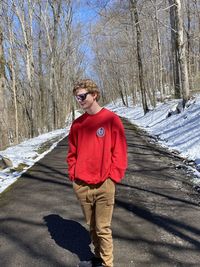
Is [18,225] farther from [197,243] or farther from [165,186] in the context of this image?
[165,186]

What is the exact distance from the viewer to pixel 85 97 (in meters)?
4.16

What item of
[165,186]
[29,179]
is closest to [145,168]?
[165,186]

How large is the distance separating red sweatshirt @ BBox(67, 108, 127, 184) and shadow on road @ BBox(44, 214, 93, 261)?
1.16 meters

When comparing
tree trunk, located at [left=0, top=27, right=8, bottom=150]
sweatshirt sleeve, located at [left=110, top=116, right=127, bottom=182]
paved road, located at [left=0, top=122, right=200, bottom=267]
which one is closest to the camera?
sweatshirt sleeve, located at [left=110, top=116, right=127, bottom=182]

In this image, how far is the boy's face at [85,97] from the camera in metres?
4.15

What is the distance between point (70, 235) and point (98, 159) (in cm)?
176

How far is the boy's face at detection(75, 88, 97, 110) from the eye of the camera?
4.15 m

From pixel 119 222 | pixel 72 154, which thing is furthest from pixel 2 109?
pixel 72 154

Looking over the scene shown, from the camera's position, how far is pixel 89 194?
4.23m

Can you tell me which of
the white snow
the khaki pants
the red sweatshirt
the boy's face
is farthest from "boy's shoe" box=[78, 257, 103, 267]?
the white snow

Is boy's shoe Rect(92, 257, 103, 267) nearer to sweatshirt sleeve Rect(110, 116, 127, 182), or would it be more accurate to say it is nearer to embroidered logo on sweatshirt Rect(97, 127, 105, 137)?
sweatshirt sleeve Rect(110, 116, 127, 182)

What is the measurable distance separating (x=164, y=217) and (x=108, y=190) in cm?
215

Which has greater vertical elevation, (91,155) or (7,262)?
(91,155)

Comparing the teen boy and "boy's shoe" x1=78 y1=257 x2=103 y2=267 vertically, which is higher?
the teen boy
